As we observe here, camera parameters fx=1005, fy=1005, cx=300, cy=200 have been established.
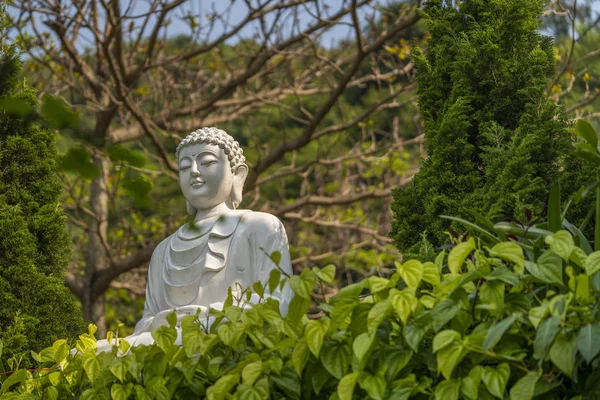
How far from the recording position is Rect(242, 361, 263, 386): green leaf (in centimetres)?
391

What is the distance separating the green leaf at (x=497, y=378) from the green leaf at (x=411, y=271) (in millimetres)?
434

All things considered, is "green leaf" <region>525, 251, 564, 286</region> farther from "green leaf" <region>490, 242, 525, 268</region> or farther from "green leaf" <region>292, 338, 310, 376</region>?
"green leaf" <region>292, 338, 310, 376</region>

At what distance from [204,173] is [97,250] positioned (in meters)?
5.41

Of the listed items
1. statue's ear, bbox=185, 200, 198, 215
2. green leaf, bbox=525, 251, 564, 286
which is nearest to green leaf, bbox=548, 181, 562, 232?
green leaf, bbox=525, 251, 564, 286

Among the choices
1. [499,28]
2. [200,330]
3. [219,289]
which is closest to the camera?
[200,330]

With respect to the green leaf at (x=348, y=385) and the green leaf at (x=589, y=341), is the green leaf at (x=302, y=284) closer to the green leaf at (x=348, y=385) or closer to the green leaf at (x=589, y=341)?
the green leaf at (x=348, y=385)

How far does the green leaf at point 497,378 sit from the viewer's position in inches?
138

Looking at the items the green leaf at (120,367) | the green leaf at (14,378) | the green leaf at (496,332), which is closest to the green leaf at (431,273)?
the green leaf at (496,332)

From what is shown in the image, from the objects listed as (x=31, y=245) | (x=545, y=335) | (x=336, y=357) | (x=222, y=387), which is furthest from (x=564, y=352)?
(x=31, y=245)

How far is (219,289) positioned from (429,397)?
228cm

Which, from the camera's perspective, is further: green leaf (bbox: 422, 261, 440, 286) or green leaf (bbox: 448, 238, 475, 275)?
green leaf (bbox: 422, 261, 440, 286)

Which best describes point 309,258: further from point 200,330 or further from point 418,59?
point 200,330

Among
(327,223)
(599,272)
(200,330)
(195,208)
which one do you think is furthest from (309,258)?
(599,272)

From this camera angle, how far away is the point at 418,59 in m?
6.46
